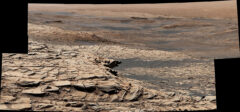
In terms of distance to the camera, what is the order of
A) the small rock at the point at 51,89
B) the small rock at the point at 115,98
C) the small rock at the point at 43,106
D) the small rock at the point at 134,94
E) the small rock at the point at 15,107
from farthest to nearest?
the small rock at the point at 134,94
the small rock at the point at 115,98
the small rock at the point at 51,89
the small rock at the point at 43,106
the small rock at the point at 15,107

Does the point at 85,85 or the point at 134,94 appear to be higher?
the point at 85,85

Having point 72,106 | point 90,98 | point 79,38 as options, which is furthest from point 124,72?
point 79,38

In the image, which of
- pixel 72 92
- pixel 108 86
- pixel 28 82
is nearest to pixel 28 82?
pixel 28 82

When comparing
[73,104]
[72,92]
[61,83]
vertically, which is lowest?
[73,104]

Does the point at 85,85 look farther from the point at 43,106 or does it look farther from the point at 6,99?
the point at 6,99

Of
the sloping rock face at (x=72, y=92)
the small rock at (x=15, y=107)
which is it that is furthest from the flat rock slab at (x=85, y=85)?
the small rock at (x=15, y=107)

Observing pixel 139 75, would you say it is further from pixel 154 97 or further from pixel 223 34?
pixel 223 34

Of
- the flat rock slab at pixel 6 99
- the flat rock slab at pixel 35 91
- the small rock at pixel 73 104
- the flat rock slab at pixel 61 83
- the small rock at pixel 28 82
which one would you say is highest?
the small rock at pixel 28 82

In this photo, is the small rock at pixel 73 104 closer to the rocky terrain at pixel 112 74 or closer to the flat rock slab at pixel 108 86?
the rocky terrain at pixel 112 74
